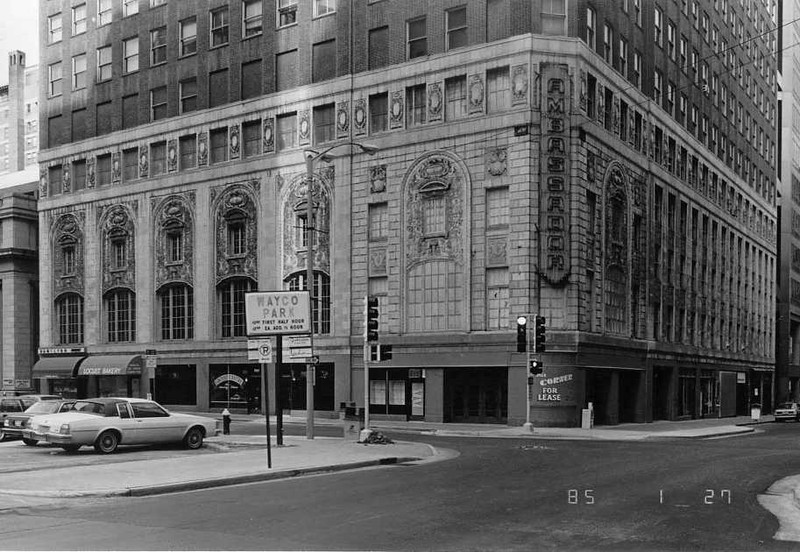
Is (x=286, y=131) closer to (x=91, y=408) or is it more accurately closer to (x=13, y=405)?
(x=13, y=405)

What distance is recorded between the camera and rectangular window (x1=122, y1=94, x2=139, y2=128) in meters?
58.1

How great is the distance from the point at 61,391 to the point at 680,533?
55000 mm

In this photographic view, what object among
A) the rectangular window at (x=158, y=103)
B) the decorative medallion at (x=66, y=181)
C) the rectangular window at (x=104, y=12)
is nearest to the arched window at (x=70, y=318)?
the decorative medallion at (x=66, y=181)

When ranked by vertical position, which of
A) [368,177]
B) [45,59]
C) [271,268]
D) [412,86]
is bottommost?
[271,268]

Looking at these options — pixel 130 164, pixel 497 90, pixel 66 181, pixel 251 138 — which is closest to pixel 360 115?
pixel 497 90

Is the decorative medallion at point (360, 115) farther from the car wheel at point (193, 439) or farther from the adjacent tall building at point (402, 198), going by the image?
the car wheel at point (193, 439)

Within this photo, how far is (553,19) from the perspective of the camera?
43.6 m

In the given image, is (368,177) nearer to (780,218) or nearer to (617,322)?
(617,322)

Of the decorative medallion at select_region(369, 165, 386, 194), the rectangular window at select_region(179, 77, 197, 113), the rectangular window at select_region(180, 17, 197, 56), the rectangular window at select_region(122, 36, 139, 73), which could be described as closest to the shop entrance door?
the decorative medallion at select_region(369, 165, 386, 194)

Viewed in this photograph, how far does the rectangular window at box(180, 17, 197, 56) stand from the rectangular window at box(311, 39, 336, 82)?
9526 mm

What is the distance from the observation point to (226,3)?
54.4 m

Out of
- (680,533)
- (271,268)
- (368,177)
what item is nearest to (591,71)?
(368,177)

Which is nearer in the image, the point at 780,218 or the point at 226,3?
the point at 226,3

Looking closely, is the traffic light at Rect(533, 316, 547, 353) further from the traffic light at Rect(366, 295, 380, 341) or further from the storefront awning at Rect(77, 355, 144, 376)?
the storefront awning at Rect(77, 355, 144, 376)
